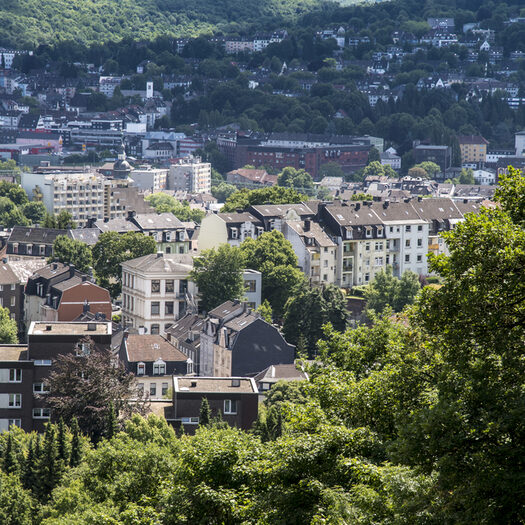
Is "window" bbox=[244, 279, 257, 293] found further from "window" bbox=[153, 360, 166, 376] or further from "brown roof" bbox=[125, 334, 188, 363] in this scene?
"window" bbox=[153, 360, 166, 376]

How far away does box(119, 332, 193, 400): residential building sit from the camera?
57.7 metres

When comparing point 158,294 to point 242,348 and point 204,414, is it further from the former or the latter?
point 204,414

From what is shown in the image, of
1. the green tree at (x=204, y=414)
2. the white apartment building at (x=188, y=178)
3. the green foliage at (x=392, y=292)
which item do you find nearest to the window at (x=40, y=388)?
the green tree at (x=204, y=414)

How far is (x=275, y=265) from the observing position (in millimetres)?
81000

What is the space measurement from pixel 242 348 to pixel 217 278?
12.2 m

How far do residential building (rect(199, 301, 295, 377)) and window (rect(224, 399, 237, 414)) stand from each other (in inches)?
556

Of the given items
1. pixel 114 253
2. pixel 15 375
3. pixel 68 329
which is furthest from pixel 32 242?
pixel 15 375

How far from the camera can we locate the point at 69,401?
44438 mm

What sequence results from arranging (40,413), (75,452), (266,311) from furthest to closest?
(266,311)
(40,413)
(75,452)

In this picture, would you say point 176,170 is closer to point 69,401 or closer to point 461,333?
point 69,401

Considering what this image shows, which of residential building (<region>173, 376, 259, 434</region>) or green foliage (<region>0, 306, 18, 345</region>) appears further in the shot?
green foliage (<region>0, 306, 18, 345</region>)

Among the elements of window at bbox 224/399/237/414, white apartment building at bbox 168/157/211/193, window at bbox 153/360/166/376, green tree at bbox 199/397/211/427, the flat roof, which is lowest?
white apartment building at bbox 168/157/211/193

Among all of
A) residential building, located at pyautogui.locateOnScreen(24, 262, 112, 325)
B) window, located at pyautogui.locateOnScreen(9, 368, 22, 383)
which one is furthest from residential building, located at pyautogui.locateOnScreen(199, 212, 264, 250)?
window, located at pyautogui.locateOnScreen(9, 368, 22, 383)

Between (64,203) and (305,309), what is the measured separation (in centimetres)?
6994
